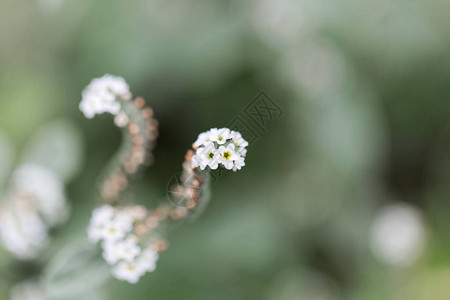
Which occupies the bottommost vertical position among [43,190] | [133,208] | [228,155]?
[228,155]

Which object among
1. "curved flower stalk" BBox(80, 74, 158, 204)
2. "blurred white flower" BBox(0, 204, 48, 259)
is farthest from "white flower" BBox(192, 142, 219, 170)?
"blurred white flower" BBox(0, 204, 48, 259)

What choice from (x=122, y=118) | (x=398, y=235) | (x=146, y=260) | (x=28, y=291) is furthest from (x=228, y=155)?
(x=398, y=235)

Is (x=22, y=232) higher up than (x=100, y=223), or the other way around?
(x=22, y=232)

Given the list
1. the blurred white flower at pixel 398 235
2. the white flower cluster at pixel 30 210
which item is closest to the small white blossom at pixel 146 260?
the white flower cluster at pixel 30 210

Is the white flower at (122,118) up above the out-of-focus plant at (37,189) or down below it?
below

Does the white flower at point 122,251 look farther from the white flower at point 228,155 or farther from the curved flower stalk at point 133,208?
the white flower at point 228,155

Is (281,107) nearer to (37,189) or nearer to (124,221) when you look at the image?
(37,189)

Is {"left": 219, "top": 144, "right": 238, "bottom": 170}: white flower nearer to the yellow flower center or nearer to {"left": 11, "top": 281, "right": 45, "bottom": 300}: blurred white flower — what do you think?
the yellow flower center
